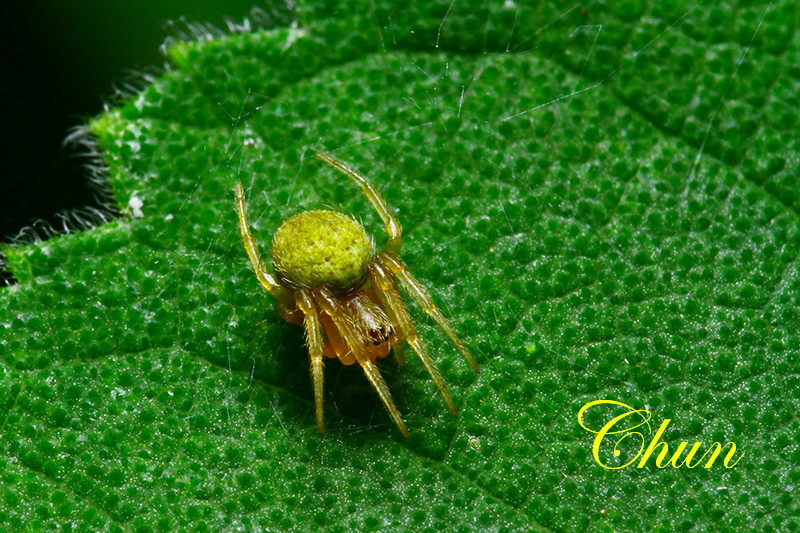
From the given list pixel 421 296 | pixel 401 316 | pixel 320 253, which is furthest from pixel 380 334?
pixel 320 253

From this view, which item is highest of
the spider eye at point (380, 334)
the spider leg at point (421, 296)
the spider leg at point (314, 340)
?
the spider leg at point (421, 296)

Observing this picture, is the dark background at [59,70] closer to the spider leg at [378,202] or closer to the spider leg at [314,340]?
the spider leg at [378,202]

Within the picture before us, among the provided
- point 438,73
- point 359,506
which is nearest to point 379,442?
point 359,506

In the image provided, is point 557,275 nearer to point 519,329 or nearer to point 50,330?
point 519,329

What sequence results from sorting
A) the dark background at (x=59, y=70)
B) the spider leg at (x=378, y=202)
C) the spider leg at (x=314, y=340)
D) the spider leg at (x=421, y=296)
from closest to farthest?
1. the spider leg at (x=314, y=340)
2. the spider leg at (x=421, y=296)
3. the spider leg at (x=378, y=202)
4. the dark background at (x=59, y=70)

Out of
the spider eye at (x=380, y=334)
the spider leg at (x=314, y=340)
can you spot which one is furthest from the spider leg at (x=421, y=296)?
the spider leg at (x=314, y=340)

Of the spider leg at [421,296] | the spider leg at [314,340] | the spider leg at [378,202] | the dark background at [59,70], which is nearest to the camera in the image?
the spider leg at [314,340]

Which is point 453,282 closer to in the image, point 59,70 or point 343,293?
point 343,293

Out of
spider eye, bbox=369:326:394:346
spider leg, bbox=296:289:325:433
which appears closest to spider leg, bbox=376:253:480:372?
spider eye, bbox=369:326:394:346
